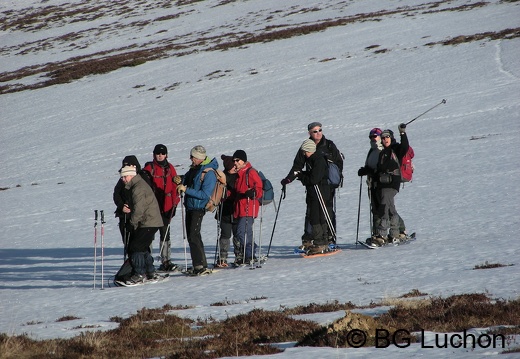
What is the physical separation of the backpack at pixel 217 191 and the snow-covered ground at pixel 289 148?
1.15 m

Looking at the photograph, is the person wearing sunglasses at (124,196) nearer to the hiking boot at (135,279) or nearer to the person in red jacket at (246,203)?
the hiking boot at (135,279)

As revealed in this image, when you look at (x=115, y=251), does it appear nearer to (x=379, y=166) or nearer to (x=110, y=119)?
(x=379, y=166)

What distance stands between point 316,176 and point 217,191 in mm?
1725

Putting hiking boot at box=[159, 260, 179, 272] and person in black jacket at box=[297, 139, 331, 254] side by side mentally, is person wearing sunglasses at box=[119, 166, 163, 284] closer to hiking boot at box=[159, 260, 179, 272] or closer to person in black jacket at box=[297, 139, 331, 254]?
hiking boot at box=[159, 260, 179, 272]

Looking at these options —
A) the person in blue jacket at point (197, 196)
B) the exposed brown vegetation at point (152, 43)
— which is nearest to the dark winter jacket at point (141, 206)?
the person in blue jacket at point (197, 196)

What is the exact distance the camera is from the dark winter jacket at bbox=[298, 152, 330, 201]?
1267cm

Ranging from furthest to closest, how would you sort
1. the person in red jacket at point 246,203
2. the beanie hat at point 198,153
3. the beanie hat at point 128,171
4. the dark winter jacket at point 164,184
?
the dark winter jacket at point 164,184 → the person in red jacket at point 246,203 → the beanie hat at point 198,153 → the beanie hat at point 128,171

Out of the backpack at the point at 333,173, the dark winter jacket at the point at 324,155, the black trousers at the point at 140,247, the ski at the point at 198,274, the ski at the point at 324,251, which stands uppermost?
the dark winter jacket at the point at 324,155

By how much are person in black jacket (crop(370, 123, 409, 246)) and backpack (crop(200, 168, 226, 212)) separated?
276 cm

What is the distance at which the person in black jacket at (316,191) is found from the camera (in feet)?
41.6

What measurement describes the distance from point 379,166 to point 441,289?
4.49 m

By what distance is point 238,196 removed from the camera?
1266 cm

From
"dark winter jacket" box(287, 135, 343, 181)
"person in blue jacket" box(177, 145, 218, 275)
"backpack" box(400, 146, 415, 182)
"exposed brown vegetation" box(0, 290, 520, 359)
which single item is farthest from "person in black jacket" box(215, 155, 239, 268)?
"exposed brown vegetation" box(0, 290, 520, 359)

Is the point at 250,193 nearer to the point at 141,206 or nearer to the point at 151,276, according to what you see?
the point at 141,206
